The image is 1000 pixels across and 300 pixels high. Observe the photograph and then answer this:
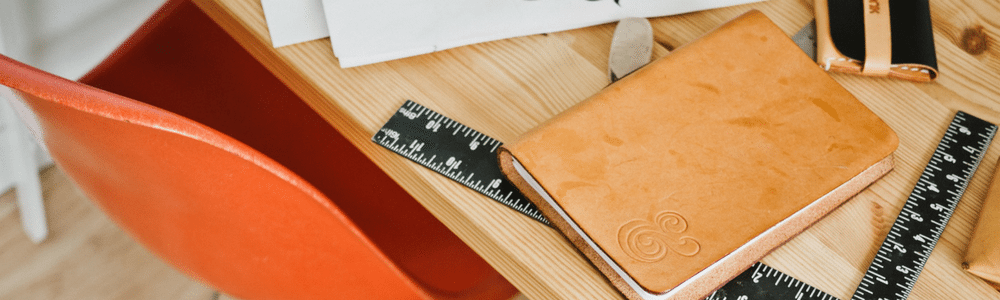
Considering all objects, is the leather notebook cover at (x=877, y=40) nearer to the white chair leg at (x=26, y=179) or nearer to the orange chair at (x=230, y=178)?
the orange chair at (x=230, y=178)

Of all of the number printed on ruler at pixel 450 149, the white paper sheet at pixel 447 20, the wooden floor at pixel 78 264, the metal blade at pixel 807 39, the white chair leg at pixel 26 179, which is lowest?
the wooden floor at pixel 78 264

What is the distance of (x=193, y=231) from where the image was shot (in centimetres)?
51

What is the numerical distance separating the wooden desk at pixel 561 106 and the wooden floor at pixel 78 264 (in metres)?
0.85

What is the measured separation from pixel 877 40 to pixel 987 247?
23 centimetres

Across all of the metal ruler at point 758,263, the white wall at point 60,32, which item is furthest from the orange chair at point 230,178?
the white wall at point 60,32

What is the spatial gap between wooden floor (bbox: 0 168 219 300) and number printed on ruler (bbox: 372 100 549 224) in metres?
0.94

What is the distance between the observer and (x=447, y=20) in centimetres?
65

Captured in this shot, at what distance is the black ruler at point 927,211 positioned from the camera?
54cm

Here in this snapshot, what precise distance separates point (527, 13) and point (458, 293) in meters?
0.36

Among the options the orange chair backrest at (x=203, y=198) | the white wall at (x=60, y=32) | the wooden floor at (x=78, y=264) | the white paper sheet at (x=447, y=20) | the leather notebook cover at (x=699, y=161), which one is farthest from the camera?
the wooden floor at (x=78, y=264)

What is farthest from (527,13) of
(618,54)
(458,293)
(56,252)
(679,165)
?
(56,252)

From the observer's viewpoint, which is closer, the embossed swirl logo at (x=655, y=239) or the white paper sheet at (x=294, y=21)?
the embossed swirl logo at (x=655, y=239)

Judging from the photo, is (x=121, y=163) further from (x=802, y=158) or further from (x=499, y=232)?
(x=802, y=158)

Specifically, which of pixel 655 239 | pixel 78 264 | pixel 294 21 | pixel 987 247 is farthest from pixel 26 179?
pixel 987 247
